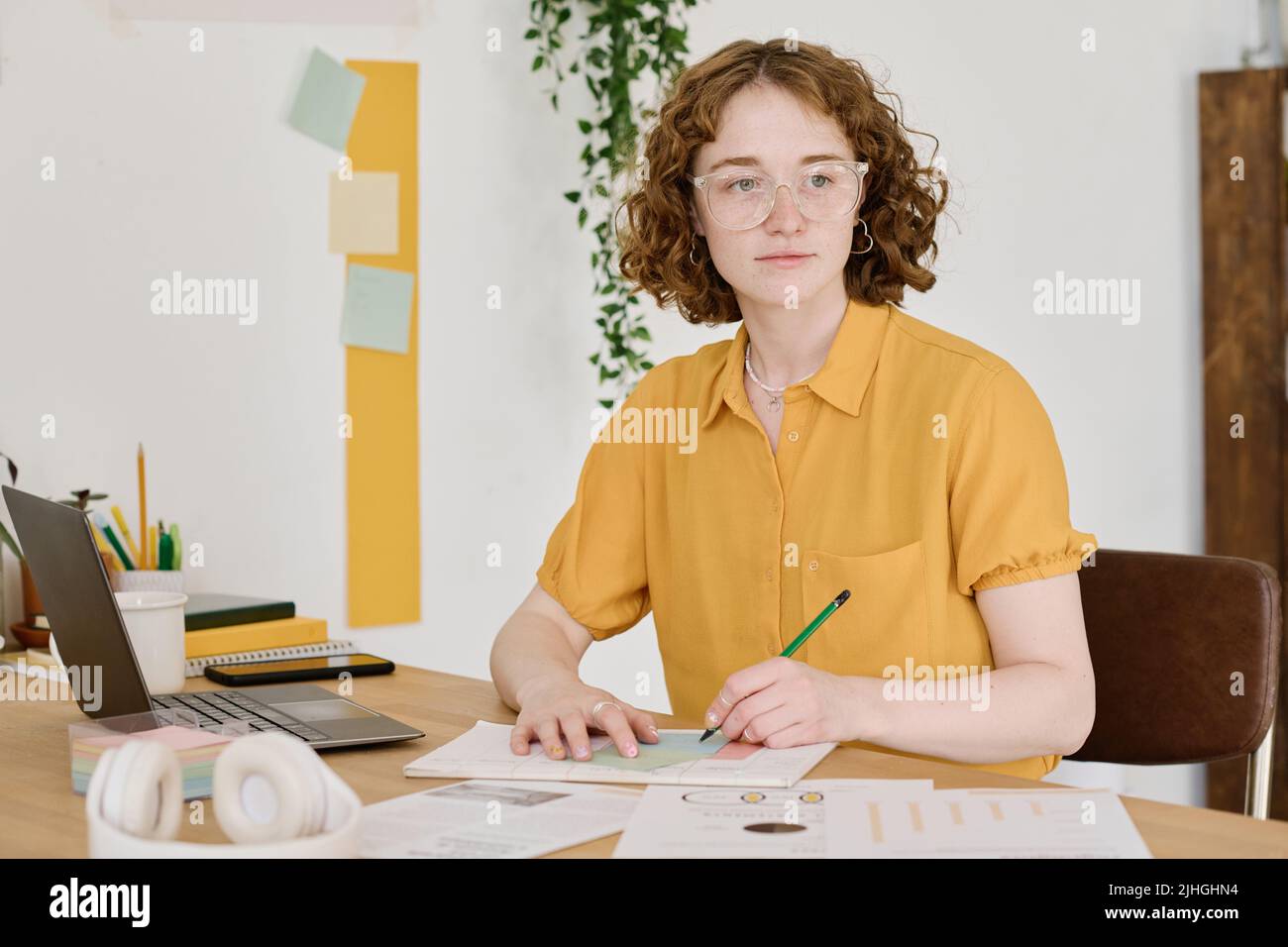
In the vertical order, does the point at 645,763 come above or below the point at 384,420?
below

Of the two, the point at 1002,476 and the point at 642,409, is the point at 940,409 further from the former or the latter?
the point at 642,409

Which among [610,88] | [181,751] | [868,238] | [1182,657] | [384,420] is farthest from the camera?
[610,88]

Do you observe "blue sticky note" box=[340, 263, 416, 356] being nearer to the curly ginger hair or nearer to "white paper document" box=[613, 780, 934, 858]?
the curly ginger hair

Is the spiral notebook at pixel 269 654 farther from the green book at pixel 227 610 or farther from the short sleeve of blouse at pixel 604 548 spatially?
the short sleeve of blouse at pixel 604 548

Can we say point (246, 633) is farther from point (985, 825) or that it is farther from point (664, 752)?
point (985, 825)

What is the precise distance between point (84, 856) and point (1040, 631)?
0.86m

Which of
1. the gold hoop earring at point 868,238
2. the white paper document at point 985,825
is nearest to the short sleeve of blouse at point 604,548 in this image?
the gold hoop earring at point 868,238

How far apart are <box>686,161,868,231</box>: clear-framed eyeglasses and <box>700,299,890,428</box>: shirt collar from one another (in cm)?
12

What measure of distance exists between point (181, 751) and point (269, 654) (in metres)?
0.65

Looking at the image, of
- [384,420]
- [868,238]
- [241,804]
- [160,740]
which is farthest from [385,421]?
[241,804]

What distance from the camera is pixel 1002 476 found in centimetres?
137

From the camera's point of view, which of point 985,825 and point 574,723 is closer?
point 985,825

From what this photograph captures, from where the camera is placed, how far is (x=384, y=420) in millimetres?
2252
